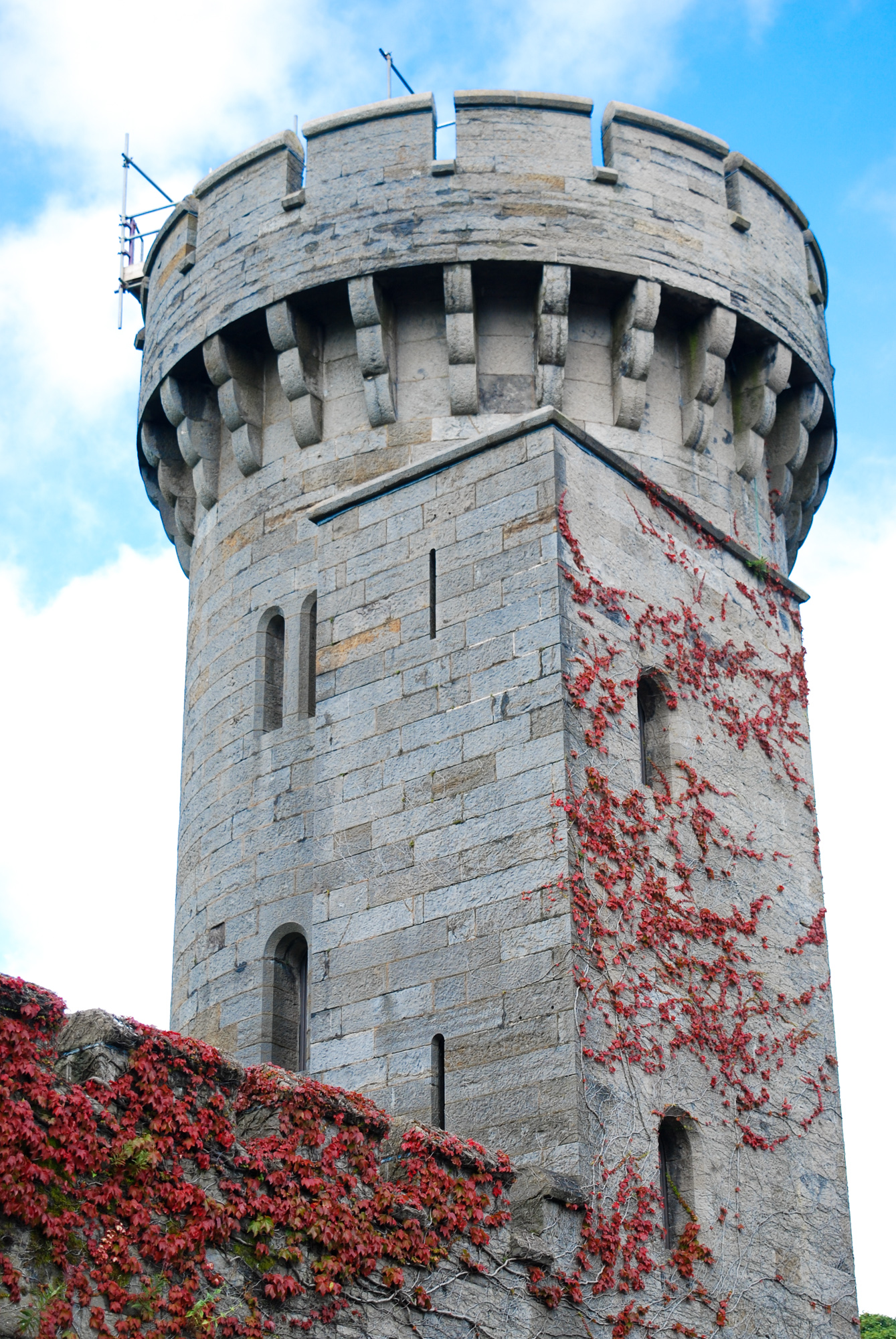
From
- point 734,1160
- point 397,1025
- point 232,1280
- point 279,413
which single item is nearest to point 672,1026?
point 734,1160

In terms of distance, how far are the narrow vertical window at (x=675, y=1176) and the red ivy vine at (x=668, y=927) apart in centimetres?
8

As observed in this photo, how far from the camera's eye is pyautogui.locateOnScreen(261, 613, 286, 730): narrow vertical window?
518 inches

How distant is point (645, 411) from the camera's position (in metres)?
13.4

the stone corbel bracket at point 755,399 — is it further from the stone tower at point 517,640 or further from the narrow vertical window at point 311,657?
the narrow vertical window at point 311,657

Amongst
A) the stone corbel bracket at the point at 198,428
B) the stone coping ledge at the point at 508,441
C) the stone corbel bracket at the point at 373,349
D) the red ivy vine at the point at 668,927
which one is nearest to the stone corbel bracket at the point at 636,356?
the stone coping ledge at the point at 508,441

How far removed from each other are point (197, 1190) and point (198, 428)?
8.98 metres

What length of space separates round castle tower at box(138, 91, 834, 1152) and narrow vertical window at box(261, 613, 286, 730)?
24 mm

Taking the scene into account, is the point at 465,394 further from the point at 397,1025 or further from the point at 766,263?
the point at 397,1025

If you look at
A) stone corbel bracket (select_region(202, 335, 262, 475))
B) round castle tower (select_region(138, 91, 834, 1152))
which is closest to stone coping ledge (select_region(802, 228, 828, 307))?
round castle tower (select_region(138, 91, 834, 1152))

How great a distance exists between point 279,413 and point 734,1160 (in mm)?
7270

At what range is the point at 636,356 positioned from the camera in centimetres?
1314

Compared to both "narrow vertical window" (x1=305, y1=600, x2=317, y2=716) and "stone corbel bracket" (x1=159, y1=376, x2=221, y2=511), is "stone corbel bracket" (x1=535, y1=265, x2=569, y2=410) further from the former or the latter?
"stone corbel bracket" (x1=159, y1=376, x2=221, y2=511)

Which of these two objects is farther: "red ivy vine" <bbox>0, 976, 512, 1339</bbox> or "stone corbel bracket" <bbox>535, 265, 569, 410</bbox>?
"stone corbel bracket" <bbox>535, 265, 569, 410</bbox>

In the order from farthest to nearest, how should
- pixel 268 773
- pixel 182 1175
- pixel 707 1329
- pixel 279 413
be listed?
pixel 279 413 < pixel 268 773 < pixel 707 1329 < pixel 182 1175
